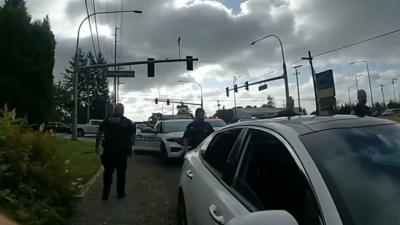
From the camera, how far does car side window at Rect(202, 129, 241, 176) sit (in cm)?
420

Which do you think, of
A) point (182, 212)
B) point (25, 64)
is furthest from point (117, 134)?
point (25, 64)

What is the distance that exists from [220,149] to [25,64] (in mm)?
26450

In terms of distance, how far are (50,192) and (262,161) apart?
172 inches

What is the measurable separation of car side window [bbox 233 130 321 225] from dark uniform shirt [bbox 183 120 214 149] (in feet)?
20.0

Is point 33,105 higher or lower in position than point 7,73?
lower

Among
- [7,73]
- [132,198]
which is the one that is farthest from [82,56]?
[132,198]

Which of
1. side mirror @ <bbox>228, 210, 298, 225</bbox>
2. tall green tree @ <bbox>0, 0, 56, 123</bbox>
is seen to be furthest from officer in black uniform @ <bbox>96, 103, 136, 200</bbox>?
tall green tree @ <bbox>0, 0, 56, 123</bbox>

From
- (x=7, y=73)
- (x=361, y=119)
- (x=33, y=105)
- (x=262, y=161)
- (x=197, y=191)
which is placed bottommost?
(x=197, y=191)

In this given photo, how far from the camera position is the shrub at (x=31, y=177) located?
6158 millimetres

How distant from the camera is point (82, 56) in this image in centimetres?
12506

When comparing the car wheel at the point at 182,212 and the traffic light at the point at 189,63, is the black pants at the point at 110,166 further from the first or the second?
the traffic light at the point at 189,63

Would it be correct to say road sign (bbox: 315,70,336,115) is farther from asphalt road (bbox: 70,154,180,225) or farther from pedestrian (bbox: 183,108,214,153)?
pedestrian (bbox: 183,108,214,153)

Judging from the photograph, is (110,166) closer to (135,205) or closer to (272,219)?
(135,205)

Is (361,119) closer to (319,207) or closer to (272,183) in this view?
(272,183)
